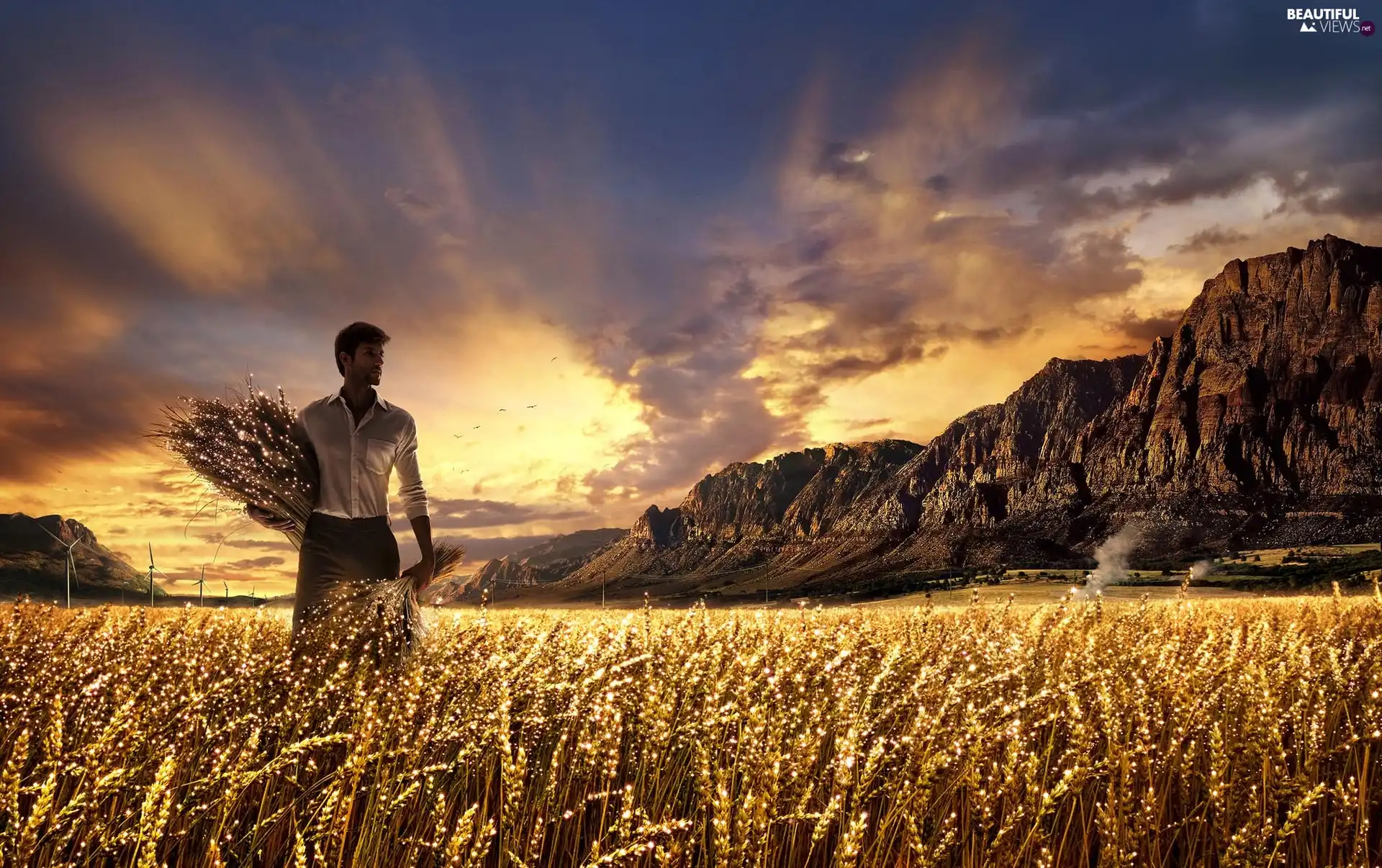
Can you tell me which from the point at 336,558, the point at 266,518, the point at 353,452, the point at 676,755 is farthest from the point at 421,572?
the point at 676,755

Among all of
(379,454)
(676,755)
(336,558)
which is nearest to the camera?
(676,755)

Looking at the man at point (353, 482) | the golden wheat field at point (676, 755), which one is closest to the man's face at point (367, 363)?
the man at point (353, 482)

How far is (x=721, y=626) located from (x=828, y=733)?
6.23 ft

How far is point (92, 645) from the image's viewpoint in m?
5.12

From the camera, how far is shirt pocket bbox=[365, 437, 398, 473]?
6625 mm

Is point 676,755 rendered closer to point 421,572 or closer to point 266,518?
point 421,572

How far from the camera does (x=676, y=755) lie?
450 centimetres

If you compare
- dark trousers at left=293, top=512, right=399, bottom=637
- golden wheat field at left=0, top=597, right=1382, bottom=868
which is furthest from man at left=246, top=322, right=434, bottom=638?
golden wheat field at left=0, top=597, right=1382, bottom=868

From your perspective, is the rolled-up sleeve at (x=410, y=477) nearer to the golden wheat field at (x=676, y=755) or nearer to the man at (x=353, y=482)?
the man at (x=353, y=482)

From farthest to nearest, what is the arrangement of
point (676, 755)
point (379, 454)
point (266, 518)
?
point (266, 518), point (379, 454), point (676, 755)

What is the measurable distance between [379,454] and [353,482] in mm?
300

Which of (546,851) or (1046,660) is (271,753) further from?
(1046,660)

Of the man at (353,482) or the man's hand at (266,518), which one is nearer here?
the man at (353,482)

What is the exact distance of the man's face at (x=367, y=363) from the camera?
6.52 metres
